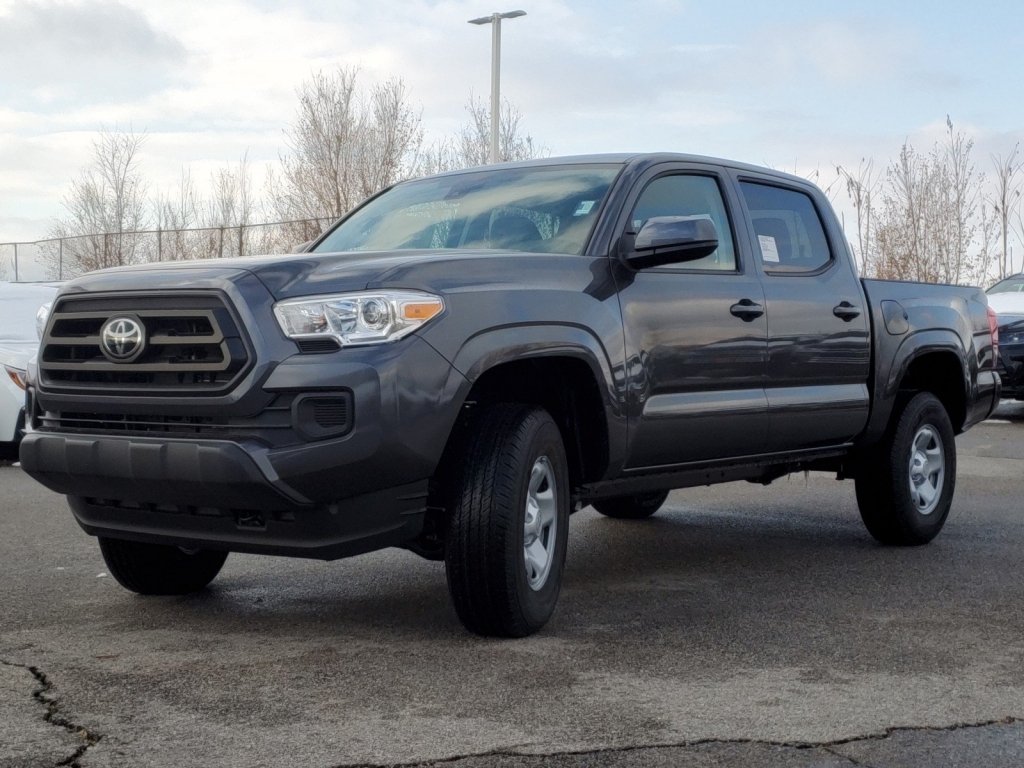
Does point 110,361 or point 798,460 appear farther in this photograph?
point 798,460

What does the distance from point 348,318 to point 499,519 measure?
852 millimetres

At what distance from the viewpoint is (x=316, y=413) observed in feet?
14.5

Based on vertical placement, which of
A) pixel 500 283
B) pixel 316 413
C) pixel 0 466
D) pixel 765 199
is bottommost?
pixel 0 466

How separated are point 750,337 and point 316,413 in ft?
7.76

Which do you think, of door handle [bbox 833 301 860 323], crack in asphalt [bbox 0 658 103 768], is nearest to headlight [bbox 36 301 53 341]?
crack in asphalt [bbox 0 658 103 768]

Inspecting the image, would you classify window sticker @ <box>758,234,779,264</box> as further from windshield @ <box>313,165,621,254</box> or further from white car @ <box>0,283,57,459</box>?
white car @ <box>0,283,57,459</box>

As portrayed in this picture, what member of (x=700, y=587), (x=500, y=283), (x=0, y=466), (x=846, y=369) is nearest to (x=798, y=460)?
(x=846, y=369)

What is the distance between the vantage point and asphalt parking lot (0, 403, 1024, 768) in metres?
3.73

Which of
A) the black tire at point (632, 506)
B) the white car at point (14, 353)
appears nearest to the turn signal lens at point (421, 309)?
the black tire at point (632, 506)

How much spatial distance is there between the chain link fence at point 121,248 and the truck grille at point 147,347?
2674 cm

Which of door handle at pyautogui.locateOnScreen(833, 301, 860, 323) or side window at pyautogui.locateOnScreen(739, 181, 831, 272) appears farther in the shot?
door handle at pyautogui.locateOnScreen(833, 301, 860, 323)

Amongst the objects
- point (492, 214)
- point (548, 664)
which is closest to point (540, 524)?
point (548, 664)

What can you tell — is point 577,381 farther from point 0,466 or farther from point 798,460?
point 0,466

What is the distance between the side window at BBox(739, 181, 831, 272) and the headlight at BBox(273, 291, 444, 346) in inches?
97.2
